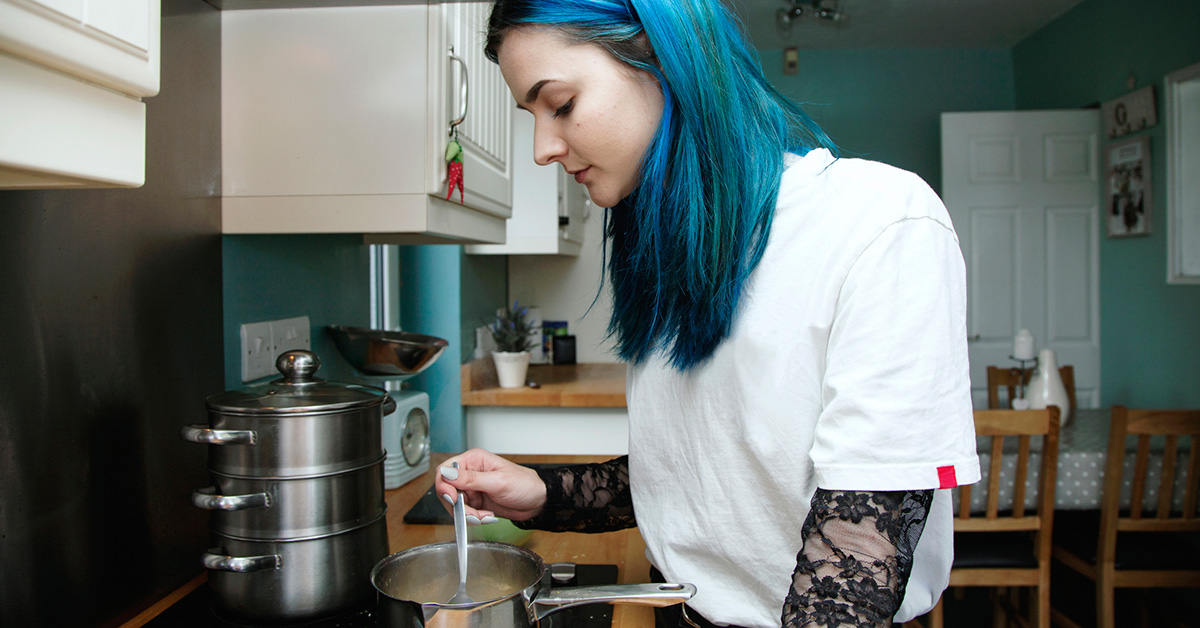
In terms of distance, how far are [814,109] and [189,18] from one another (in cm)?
366

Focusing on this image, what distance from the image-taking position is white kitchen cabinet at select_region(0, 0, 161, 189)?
1.23ft

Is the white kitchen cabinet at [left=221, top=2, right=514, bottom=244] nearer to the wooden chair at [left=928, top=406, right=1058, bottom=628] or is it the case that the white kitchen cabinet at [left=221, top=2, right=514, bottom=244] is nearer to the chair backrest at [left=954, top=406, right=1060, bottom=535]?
the chair backrest at [left=954, top=406, right=1060, bottom=535]

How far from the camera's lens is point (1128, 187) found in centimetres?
334

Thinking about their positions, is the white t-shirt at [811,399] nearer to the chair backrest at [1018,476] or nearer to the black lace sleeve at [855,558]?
the black lace sleeve at [855,558]

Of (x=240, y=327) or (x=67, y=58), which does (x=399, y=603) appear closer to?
(x=67, y=58)

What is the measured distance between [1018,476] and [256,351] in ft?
6.17

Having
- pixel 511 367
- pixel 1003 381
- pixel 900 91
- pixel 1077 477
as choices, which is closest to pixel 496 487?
pixel 511 367

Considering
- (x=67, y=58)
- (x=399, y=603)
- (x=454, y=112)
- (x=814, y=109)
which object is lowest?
(x=399, y=603)

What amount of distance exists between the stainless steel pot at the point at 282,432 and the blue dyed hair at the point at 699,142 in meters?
0.41

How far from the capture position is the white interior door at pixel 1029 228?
145 inches

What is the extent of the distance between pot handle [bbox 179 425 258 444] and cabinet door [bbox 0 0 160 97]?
50 cm

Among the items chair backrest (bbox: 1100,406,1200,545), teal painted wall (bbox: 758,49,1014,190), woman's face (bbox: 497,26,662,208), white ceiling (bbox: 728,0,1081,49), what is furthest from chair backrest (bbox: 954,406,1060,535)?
teal painted wall (bbox: 758,49,1014,190)

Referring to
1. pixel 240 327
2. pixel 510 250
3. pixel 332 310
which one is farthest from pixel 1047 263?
pixel 240 327

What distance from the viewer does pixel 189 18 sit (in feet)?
3.48
